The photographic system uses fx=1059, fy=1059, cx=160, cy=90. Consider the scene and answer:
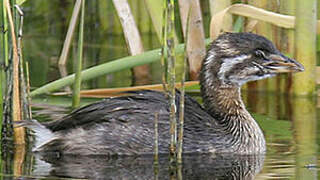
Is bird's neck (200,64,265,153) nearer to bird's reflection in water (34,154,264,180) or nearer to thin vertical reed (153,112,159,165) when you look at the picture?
bird's reflection in water (34,154,264,180)

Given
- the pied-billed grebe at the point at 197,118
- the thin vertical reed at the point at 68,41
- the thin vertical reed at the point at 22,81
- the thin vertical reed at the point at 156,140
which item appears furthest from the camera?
the thin vertical reed at the point at 68,41

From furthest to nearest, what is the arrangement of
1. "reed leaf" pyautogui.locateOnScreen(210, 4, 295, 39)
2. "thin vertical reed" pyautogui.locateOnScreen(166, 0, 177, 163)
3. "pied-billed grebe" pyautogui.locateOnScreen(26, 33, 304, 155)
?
1. "reed leaf" pyautogui.locateOnScreen(210, 4, 295, 39)
2. "pied-billed grebe" pyautogui.locateOnScreen(26, 33, 304, 155)
3. "thin vertical reed" pyautogui.locateOnScreen(166, 0, 177, 163)

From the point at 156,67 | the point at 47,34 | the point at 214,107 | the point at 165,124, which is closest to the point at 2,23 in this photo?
the point at 165,124

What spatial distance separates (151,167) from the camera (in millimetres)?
7258

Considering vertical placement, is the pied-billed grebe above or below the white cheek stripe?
below

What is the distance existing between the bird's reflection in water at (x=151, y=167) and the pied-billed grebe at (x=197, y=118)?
11 centimetres

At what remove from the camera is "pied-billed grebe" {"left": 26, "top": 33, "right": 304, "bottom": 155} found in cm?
780

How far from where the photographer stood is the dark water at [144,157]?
7.00 m

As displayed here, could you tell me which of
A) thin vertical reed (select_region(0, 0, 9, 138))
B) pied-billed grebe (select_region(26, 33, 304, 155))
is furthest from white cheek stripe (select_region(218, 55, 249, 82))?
thin vertical reed (select_region(0, 0, 9, 138))

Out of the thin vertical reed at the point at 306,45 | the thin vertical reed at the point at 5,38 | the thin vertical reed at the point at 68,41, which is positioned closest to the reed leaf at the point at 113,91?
the thin vertical reed at the point at 68,41

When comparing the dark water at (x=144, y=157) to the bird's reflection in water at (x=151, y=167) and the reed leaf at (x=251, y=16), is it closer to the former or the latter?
the bird's reflection in water at (x=151, y=167)

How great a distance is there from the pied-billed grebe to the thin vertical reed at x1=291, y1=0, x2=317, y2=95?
100 cm

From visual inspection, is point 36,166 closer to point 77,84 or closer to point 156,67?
point 77,84

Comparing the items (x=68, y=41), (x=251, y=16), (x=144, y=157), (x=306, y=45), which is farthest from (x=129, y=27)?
(x=144, y=157)
